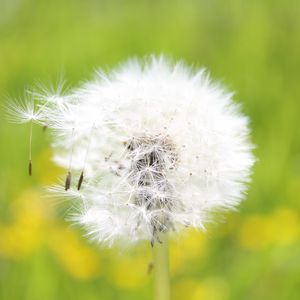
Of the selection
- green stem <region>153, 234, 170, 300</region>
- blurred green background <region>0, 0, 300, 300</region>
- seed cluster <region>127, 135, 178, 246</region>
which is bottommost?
green stem <region>153, 234, 170, 300</region>

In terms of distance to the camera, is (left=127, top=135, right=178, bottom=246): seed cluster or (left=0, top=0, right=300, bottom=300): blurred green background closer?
(left=127, top=135, right=178, bottom=246): seed cluster

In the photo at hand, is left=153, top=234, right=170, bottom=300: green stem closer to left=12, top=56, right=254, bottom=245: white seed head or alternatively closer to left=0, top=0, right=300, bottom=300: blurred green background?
left=12, top=56, right=254, bottom=245: white seed head

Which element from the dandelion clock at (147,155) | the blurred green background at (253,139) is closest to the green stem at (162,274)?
the dandelion clock at (147,155)

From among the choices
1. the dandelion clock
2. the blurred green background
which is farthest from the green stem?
the blurred green background

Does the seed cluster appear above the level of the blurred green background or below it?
below

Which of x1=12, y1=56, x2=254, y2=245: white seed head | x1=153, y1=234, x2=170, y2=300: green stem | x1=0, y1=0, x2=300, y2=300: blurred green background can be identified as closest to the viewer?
x1=153, y1=234, x2=170, y2=300: green stem

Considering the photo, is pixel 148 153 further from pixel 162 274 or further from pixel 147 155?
pixel 162 274

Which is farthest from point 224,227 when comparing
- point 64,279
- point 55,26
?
point 55,26

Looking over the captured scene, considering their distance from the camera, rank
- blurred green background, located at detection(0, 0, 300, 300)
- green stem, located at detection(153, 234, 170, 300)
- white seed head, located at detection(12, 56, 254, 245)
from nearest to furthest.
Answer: green stem, located at detection(153, 234, 170, 300), white seed head, located at detection(12, 56, 254, 245), blurred green background, located at detection(0, 0, 300, 300)

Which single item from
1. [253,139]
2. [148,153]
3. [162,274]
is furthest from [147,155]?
[253,139]

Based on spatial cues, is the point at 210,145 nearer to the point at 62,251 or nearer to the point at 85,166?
the point at 85,166
